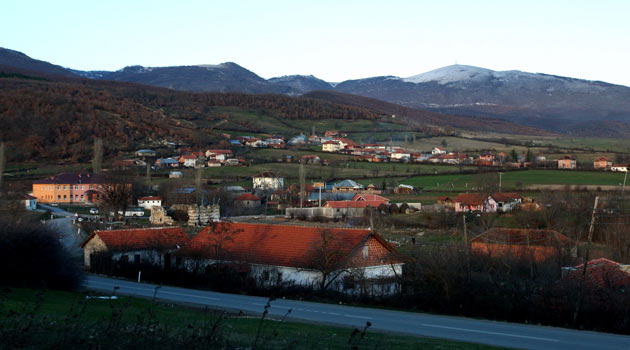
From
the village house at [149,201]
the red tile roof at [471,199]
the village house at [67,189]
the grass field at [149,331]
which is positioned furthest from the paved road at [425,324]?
the village house at [67,189]

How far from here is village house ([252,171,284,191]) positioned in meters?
68.7

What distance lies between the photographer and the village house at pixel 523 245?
22.2 m

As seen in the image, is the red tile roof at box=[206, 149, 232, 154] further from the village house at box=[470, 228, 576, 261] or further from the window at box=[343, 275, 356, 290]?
the window at box=[343, 275, 356, 290]

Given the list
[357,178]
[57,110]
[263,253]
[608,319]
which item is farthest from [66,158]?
[608,319]

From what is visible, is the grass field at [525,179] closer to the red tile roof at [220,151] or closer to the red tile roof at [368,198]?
the red tile roof at [368,198]

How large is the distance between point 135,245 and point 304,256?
865cm

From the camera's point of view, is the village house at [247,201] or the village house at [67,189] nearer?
the village house at [247,201]

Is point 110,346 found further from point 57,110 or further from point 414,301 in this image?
point 57,110

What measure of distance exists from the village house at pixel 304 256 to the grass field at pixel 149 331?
22.1 ft

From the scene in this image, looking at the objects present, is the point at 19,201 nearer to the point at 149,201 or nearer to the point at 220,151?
the point at 149,201

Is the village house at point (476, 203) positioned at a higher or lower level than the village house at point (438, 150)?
lower

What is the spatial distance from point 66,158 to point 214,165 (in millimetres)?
19798

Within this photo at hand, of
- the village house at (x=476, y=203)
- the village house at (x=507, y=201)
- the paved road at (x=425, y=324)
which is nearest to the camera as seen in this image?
the paved road at (x=425, y=324)

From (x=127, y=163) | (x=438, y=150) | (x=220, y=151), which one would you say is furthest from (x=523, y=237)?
(x=438, y=150)
